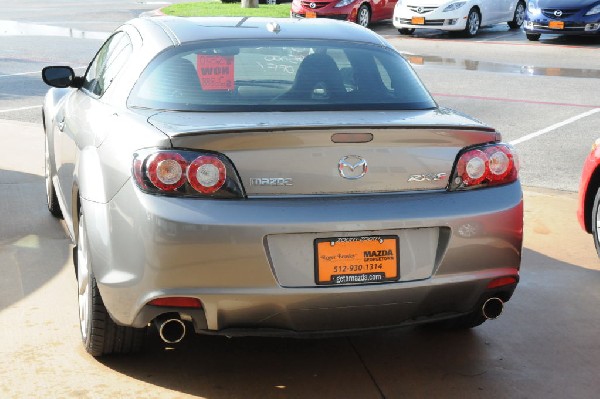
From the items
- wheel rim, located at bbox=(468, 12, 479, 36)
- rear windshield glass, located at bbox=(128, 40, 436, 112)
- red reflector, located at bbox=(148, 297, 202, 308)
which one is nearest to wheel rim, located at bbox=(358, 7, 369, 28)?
wheel rim, located at bbox=(468, 12, 479, 36)

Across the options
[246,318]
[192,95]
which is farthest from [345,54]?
[246,318]

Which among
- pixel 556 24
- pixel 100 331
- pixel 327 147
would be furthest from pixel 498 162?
pixel 556 24

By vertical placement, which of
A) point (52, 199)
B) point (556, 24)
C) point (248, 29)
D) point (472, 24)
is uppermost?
Answer: point (248, 29)

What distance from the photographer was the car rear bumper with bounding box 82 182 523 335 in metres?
4.01

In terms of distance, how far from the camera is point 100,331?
14.9ft

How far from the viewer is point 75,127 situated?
5461 mm

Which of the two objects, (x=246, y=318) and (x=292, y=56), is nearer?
(x=246, y=318)

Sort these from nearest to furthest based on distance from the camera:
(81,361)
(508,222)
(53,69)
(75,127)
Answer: (508,222) < (81,361) < (75,127) < (53,69)

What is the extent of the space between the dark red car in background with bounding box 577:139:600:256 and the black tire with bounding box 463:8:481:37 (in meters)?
18.1

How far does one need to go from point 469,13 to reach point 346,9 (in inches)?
122

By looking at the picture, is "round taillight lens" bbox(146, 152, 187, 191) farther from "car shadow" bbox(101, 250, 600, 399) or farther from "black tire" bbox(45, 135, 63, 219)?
"black tire" bbox(45, 135, 63, 219)

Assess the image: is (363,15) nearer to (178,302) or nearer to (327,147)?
(327,147)

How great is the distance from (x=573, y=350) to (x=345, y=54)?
1822mm

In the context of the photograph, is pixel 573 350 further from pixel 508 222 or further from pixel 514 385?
pixel 508 222
